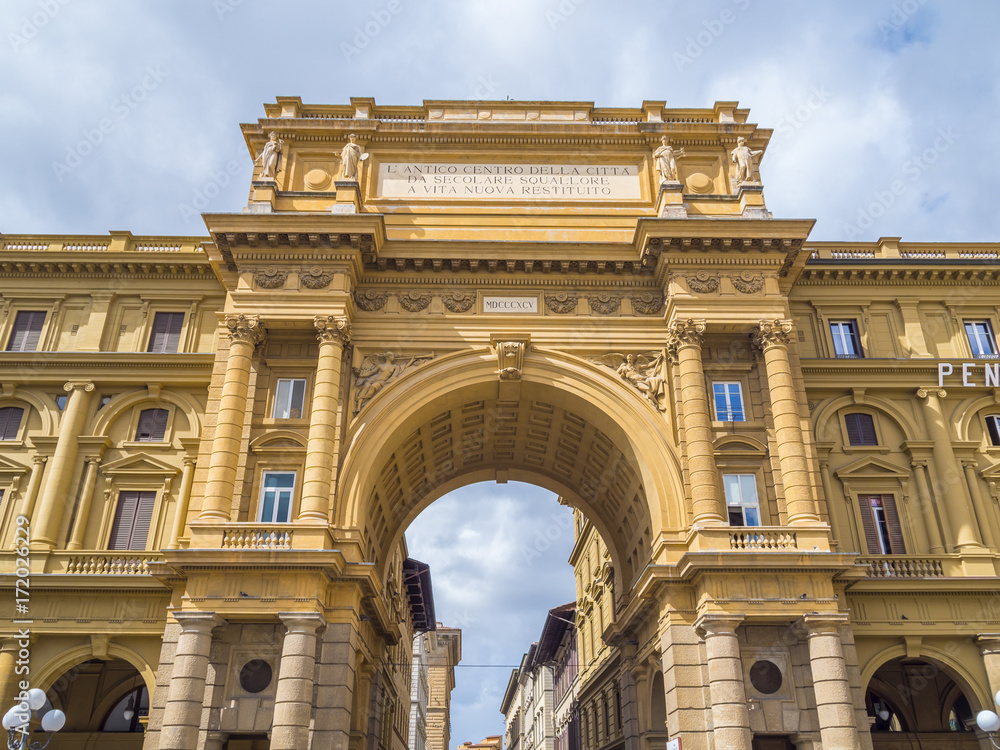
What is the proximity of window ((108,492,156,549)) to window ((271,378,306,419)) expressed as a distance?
5988 millimetres

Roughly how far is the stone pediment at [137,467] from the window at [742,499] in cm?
1915

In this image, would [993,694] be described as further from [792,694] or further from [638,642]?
[638,642]

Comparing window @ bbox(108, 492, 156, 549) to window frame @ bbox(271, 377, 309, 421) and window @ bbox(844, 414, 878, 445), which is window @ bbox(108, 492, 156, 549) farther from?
window @ bbox(844, 414, 878, 445)

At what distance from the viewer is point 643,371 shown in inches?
1133

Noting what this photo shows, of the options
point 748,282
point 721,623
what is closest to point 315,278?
point 748,282

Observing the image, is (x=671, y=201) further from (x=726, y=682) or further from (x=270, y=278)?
(x=726, y=682)

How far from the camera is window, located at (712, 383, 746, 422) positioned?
91.1 feet

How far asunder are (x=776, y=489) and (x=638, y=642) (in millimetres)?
8298

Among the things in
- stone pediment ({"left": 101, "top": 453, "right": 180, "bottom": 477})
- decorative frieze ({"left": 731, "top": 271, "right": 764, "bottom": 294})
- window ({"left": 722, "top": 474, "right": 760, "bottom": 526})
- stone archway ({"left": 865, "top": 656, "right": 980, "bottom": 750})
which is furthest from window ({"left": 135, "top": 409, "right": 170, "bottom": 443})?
stone archway ({"left": 865, "top": 656, "right": 980, "bottom": 750})

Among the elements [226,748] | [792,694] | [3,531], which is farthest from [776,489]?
[3,531]

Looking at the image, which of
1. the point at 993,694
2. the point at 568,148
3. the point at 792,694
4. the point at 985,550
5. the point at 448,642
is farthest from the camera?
the point at 448,642

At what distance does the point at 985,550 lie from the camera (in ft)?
93.4

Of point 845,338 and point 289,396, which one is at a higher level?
point 845,338

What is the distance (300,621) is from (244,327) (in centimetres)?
995
